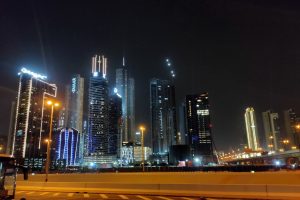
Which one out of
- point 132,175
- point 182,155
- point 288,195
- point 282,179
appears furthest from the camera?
point 182,155

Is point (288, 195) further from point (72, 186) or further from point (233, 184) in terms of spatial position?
point (72, 186)

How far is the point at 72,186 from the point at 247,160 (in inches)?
6041

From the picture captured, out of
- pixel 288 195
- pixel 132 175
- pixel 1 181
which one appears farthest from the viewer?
pixel 132 175

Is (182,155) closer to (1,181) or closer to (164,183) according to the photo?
(164,183)

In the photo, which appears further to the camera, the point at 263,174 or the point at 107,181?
the point at 107,181

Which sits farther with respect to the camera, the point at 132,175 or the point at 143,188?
the point at 132,175

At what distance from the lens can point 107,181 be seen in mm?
32469

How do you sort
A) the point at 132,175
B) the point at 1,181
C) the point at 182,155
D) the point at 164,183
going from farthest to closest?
the point at 182,155 → the point at 132,175 → the point at 164,183 → the point at 1,181

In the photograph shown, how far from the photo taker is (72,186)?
32719 millimetres

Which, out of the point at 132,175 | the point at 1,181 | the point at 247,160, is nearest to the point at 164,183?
the point at 132,175

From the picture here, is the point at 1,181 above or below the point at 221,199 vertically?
above

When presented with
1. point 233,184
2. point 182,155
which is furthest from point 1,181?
point 182,155

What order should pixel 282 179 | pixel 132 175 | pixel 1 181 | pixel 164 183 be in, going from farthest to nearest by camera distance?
pixel 132 175
pixel 164 183
pixel 282 179
pixel 1 181

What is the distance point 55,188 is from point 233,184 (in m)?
19.1
